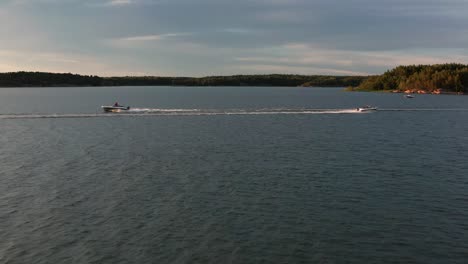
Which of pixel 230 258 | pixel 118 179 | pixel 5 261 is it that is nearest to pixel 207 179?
pixel 118 179

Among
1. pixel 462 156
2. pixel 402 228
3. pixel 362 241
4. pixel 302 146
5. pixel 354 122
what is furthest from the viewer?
pixel 354 122

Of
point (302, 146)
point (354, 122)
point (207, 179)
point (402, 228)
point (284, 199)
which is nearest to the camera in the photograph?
point (402, 228)

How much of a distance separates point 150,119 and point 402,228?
98596 millimetres

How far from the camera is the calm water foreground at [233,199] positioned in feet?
105

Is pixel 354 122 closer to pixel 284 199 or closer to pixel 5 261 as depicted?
pixel 284 199

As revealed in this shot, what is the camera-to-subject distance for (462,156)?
224 ft

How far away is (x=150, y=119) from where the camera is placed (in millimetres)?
126750

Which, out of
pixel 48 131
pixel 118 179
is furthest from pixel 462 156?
pixel 48 131

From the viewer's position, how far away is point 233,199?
44.0 m

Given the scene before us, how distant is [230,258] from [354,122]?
98067mm

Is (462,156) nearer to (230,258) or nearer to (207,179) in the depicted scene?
(207,179)

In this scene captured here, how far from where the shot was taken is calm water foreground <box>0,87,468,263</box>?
31984mm

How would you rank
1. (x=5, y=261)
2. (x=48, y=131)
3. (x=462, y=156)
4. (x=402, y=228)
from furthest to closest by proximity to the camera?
1. (x=48, y=131)
2. (x=462, y=156)
3. (x=402, y=228)
4. (x=5, y=261)

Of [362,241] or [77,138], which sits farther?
[77,138]
